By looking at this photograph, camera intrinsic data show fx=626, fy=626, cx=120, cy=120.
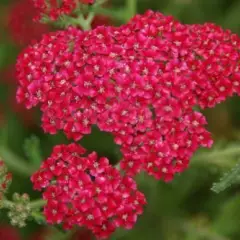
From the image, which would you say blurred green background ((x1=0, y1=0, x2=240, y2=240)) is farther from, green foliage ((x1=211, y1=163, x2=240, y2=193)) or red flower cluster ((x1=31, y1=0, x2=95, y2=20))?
red flower cluster ((x1=31, y1=0, x2=95, y2=20))

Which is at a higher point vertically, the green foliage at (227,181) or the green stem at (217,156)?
the green stem at (217,156)

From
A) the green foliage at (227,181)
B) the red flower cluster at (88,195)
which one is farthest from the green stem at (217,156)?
the red flower cluster at (88,195)

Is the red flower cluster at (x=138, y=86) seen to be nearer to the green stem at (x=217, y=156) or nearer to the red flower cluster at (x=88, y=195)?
the red flower cluster at (x=88, y=195)

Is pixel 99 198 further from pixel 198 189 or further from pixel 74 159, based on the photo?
pixel 198 189

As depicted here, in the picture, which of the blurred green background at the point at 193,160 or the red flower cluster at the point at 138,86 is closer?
the red flower cluster at the point at 138,86

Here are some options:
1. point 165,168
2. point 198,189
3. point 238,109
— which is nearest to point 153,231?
point 198,189

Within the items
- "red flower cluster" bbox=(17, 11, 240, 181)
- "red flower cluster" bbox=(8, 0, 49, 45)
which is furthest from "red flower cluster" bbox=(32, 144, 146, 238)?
"red flower cluster" bbox=(8, 0, 49, 45)

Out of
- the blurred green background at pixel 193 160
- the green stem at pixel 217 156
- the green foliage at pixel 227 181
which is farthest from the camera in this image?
the blurred green background at pixel 193 160
